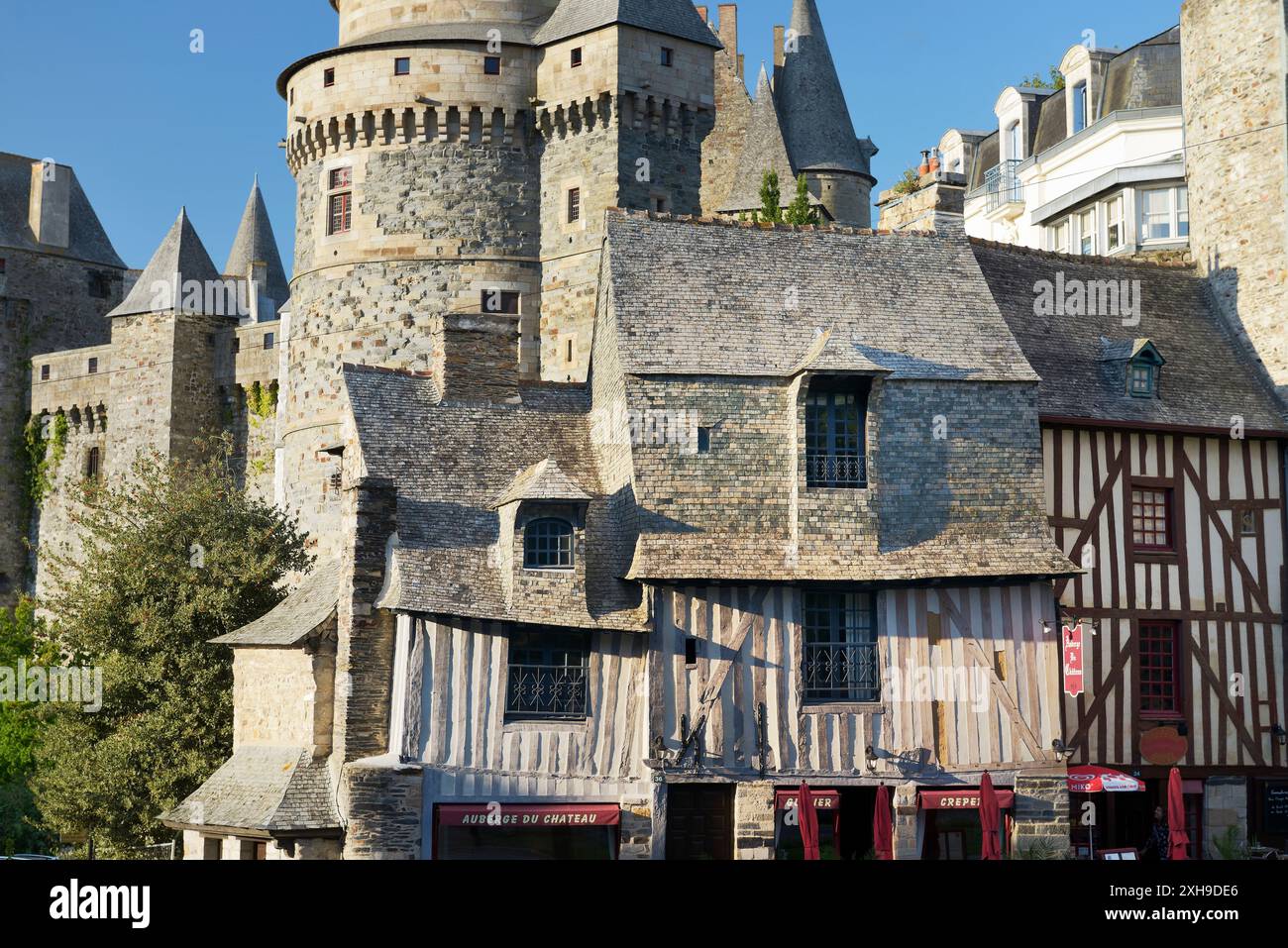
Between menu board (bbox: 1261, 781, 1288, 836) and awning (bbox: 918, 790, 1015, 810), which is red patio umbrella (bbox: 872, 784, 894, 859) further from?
menu board (bbox: 1261, 781, 1288, 836)

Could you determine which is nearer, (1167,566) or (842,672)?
(842,672)

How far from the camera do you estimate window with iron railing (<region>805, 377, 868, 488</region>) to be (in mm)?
21688

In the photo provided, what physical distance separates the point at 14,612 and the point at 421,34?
21741 mm

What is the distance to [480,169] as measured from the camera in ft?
112

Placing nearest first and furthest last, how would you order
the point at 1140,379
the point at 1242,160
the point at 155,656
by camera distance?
the point at 1140,379 → the point at 1242,160 → the point at 155,656

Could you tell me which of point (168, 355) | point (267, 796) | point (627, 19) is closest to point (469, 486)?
point (267, 796)

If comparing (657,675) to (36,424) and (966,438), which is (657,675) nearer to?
(966,438)

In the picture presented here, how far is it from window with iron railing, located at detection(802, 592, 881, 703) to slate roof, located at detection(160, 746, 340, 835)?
5.86 metres

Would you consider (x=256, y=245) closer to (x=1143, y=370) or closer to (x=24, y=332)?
(x=24, y=332)

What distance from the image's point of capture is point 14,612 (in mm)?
47781

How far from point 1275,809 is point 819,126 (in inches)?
943

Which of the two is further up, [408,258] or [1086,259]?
[408,258]

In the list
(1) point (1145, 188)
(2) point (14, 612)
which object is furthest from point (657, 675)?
(2) point (14, 612)

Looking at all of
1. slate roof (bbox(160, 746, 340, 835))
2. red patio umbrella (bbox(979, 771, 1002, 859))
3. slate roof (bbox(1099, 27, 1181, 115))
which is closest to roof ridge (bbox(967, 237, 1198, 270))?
red patio umbrella (bbox(979, 771, 1002, 859))
